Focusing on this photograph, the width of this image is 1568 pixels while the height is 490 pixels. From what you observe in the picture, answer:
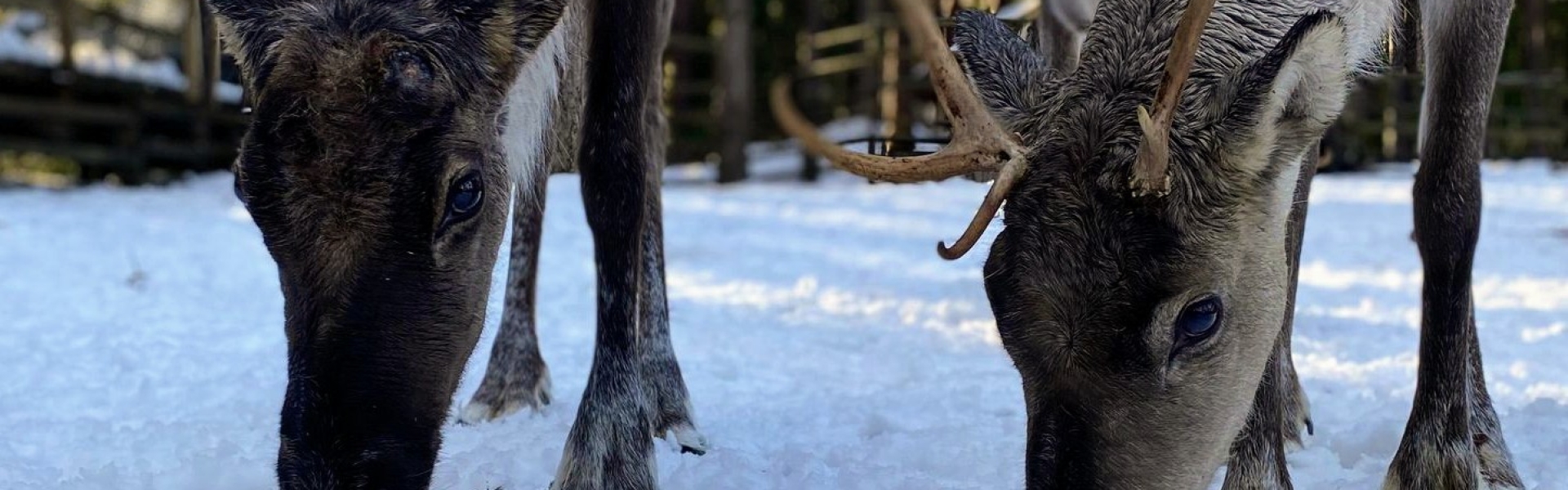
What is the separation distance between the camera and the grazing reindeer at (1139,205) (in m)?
2.49

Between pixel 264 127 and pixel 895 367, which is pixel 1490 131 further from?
pixel 264 127

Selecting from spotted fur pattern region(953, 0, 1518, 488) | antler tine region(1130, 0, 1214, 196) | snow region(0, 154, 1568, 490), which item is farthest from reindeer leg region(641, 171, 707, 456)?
antler tine region(1130, 0, 1214, 196)

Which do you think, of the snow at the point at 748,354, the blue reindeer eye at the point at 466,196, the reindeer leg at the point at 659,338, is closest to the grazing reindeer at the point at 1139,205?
the snow at the point at 748,354

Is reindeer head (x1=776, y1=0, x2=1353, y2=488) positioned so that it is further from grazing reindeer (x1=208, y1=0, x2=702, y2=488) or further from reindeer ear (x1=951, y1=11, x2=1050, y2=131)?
grazing reindeer (x1=208, y1=0, x2=702, y2=488)

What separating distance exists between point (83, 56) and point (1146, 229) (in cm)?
1561

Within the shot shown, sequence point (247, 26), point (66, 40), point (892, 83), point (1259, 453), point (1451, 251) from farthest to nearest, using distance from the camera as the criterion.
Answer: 1. point (892, 83)
2. point (66, 40)
3. point (1451, 251)
4. point (1259, 453)
5. point (247, 26)

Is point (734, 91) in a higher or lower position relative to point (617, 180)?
lower

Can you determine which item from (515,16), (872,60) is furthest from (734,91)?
(515,16)

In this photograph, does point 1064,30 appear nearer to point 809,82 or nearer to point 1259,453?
point 1259,453

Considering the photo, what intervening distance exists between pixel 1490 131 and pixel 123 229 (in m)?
17.6

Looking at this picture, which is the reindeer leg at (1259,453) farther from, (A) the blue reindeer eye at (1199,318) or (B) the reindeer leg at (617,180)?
(B) the reindeer leg at (617,180)

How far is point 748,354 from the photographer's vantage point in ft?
18.3

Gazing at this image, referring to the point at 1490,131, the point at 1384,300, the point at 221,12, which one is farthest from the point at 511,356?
the point at 1490,131

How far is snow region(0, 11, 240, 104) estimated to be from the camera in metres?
14.0
